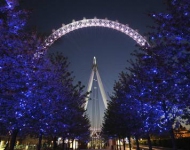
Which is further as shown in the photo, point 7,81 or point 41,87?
point 41,87

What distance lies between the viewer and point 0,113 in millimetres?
16938

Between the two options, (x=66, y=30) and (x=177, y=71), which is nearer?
(x=177, y=71)

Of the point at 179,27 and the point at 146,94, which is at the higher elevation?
the point at 179,27

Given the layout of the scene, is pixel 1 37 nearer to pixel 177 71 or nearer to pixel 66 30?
pixel 177 71

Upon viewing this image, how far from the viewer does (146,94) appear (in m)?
22.3

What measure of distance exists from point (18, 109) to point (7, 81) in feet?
14.8

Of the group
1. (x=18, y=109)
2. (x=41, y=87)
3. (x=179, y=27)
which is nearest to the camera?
(x=179, y=27)

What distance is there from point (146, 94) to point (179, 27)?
9537 millimetres

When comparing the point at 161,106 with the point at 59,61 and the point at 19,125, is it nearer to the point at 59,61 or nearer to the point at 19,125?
the point at 19,125

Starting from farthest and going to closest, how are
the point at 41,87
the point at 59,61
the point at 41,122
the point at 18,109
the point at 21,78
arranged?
the point at 59,61
the point at 41,122
the point at 41,87
the point at 18,109
the point at 21,78

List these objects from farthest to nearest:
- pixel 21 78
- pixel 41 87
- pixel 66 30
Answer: pixel 66 30, pixel 41 87, pixel 21 78

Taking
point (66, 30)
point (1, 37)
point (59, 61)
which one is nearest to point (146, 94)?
point (1, 37)

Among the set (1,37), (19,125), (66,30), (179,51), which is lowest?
(19,125)

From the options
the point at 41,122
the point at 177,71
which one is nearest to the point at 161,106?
the point at 177,71
